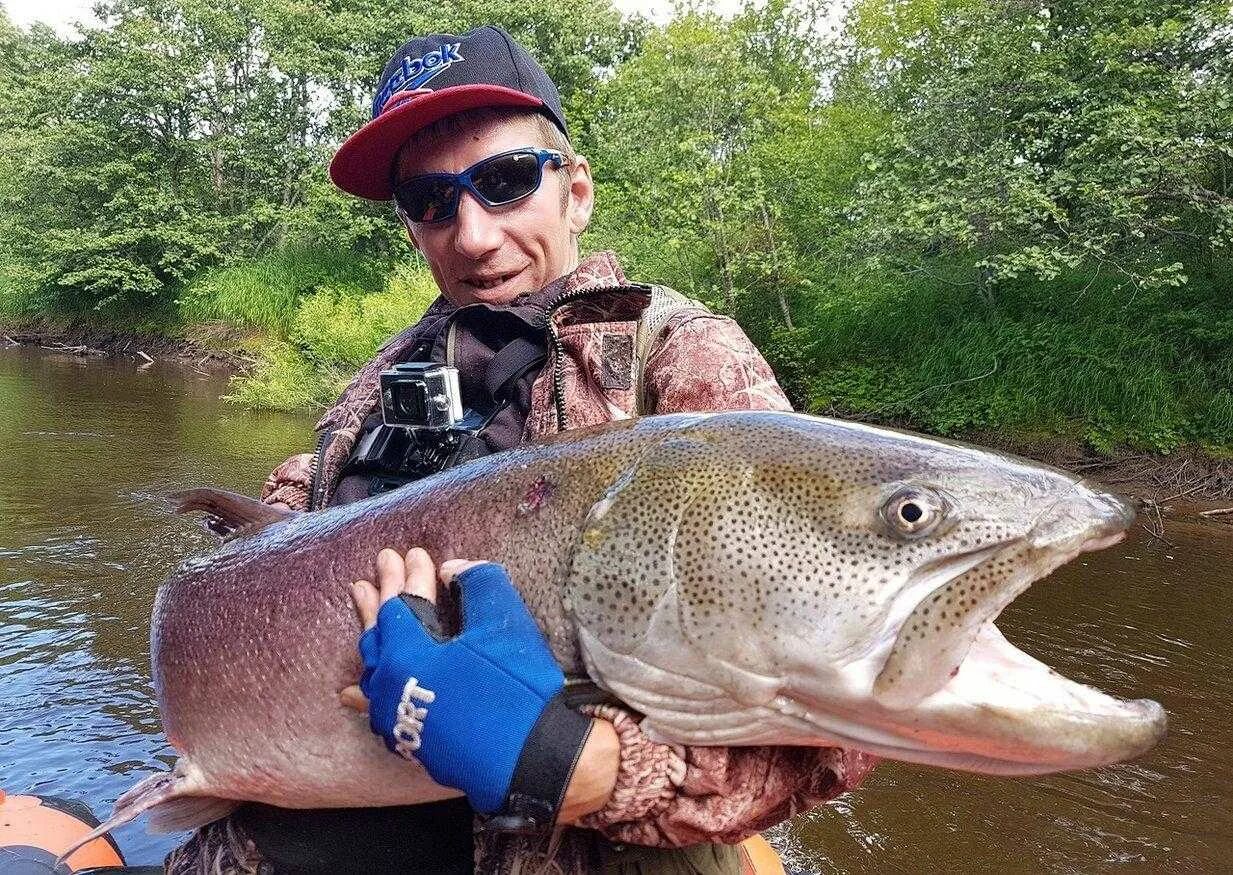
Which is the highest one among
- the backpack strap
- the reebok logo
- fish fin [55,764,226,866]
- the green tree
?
the green tree

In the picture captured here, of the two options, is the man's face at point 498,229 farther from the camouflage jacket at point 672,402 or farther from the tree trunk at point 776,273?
the tree trunk at point 776,273

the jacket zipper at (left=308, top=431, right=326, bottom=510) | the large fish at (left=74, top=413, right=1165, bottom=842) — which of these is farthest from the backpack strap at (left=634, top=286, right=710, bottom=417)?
the jacket zipper at (left=308, top=431, right=326, bottom=510)

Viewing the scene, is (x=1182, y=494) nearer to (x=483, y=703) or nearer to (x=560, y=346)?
(x=560, y=346)

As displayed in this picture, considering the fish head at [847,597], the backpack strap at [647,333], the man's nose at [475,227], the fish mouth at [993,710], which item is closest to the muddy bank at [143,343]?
the man's nose at [475,227]

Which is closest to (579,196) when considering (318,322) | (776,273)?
(776,273)

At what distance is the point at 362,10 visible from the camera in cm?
2867

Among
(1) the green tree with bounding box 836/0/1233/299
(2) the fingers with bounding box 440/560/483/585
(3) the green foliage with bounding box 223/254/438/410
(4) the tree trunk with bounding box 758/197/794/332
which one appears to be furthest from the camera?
(3) the green foliage with bounding box 223/254/438/410

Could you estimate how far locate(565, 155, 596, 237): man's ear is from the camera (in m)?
2.45

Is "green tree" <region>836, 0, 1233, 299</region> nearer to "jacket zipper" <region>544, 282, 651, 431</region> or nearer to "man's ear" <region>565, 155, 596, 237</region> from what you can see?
"man's ear" <region>565, 155, 596, 237</region>

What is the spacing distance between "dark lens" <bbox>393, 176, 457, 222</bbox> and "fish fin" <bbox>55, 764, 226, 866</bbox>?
4.98 ft

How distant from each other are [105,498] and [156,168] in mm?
24487

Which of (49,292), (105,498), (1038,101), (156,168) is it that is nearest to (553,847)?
(105,498)

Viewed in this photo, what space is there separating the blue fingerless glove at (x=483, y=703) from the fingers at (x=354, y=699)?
75mm

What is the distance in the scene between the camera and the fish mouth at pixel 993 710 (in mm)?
1178
